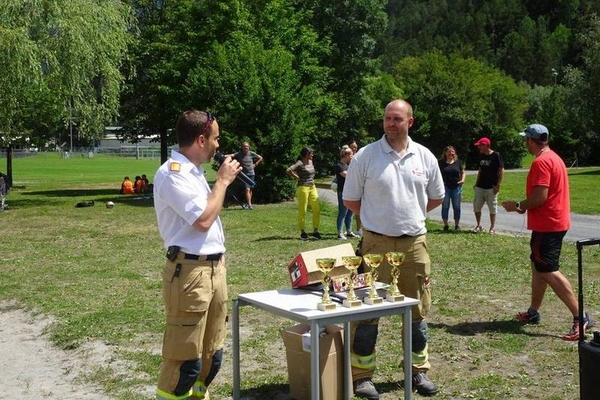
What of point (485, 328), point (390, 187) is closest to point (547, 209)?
point (485, 328)

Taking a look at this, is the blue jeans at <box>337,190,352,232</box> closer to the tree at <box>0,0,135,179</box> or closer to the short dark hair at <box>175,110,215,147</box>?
the short dark hair at <box>175,110,215,147</box>

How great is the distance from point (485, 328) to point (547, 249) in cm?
113

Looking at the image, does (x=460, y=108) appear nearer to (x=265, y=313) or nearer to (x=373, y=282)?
(x=265, y=313)

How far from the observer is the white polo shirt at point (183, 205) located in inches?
171

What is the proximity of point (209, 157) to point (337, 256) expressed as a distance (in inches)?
57.6

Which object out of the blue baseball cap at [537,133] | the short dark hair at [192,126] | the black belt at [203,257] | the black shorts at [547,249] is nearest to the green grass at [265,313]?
the black shorts at [547,249]

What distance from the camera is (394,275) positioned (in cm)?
506

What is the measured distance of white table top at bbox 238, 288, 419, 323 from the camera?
181 inches

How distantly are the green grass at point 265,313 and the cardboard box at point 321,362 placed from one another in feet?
1.26

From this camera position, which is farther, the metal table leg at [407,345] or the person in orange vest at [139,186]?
the person in orange vest at [139,186]

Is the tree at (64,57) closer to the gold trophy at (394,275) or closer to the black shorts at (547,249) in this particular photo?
the black shorts at (547,249)

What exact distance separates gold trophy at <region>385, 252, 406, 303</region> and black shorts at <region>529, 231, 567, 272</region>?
101 inches

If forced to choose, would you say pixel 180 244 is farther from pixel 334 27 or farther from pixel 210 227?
pixel 334 27

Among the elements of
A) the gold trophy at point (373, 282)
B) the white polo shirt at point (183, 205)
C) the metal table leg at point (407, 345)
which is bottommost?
the metal table leg at point (407, 345)
